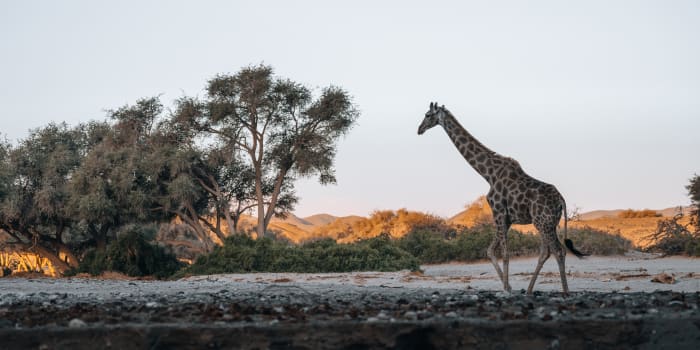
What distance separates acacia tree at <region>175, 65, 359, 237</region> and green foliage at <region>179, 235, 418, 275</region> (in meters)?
10.2

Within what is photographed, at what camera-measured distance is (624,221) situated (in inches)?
1442

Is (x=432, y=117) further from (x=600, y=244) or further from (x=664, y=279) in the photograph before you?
(x=600, y=244)

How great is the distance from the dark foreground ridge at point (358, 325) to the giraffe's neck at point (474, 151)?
13.3ft

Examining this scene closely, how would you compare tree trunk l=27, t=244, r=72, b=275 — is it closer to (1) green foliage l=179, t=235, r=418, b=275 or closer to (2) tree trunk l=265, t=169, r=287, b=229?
(2) tree trunk l=265, t=169, r=287, b=229

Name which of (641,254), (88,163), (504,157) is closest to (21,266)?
(88,163)

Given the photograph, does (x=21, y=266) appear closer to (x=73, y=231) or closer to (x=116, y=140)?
(x=73, y=231)

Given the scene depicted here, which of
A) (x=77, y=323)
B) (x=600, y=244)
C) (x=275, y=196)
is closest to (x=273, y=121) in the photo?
(x=275, y=196)

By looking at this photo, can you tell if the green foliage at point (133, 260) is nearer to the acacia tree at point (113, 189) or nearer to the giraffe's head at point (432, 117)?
the acacia tree at point (113, 189)

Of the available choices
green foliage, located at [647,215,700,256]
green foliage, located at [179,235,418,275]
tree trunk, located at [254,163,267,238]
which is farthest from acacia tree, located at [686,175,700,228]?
tree trunk, located at [254,163,267,238]

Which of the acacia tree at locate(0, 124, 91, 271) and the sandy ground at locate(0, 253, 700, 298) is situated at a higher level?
the acacia tree at locate(0, 124, 91, 271)

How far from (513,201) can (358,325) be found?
547cm

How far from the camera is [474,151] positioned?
13461 mm

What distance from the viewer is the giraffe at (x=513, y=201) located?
38.5ft

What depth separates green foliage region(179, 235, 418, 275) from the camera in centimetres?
2136
